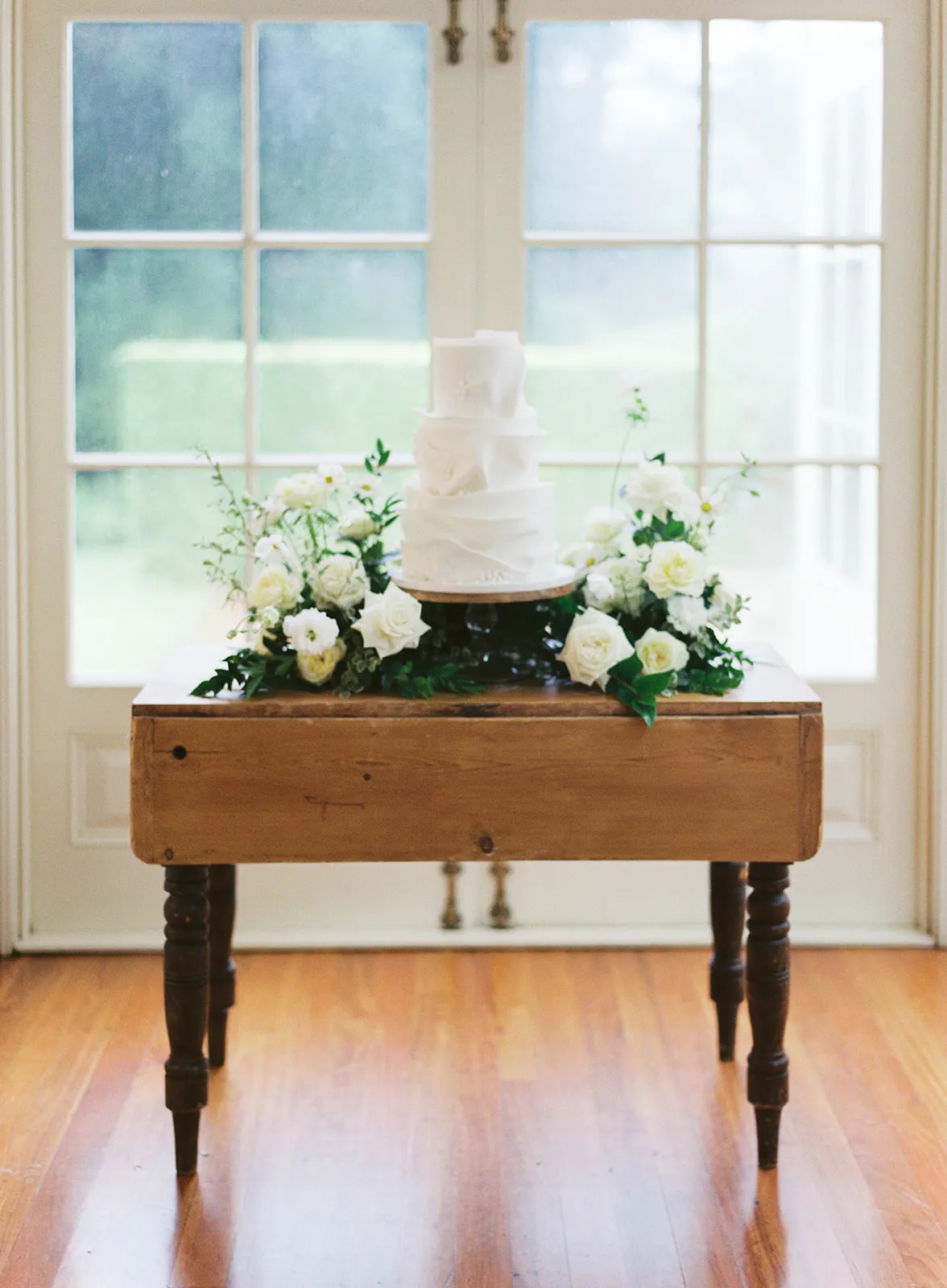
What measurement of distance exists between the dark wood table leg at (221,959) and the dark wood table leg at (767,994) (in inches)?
36.2

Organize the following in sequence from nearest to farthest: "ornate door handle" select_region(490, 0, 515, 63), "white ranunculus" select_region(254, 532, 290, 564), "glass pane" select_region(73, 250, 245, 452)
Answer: "white ranunculus" select_region(254, 532, 290, 564) → "ornate door handle" select_region(490, 0, 515, 63) → "glass pane" select_region(73, 250, 245, 452)

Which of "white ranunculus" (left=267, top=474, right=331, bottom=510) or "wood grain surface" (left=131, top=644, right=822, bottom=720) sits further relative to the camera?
"white ranunculus" (left=267, top=474, right=331, bottom=510)

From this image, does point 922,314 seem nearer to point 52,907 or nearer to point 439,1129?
point 439,1129

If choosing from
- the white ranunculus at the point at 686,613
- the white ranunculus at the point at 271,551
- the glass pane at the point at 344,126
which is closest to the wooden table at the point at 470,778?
the white ranunculus at the point at 686,613

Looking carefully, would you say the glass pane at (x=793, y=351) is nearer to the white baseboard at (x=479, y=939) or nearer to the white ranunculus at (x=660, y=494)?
the white ranunculus at (x=660, y=494)

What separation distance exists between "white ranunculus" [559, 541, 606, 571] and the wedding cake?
0.19 m

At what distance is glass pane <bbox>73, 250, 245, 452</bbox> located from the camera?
346cm

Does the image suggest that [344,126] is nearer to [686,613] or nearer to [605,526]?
[605,526]

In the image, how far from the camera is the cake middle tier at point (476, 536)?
257 cm

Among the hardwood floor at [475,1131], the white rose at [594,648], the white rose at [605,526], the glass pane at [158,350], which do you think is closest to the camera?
the hardwood floor at [475,1131]

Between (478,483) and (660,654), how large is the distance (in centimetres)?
38

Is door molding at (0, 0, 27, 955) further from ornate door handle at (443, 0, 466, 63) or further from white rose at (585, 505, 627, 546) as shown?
white rose at (585, 505, 627, 546)

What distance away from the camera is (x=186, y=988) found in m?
2.56

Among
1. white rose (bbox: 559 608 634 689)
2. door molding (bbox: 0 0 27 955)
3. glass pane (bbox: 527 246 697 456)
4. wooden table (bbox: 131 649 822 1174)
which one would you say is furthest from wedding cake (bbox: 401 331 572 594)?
door molding (bbox: 0 0 27 955)
